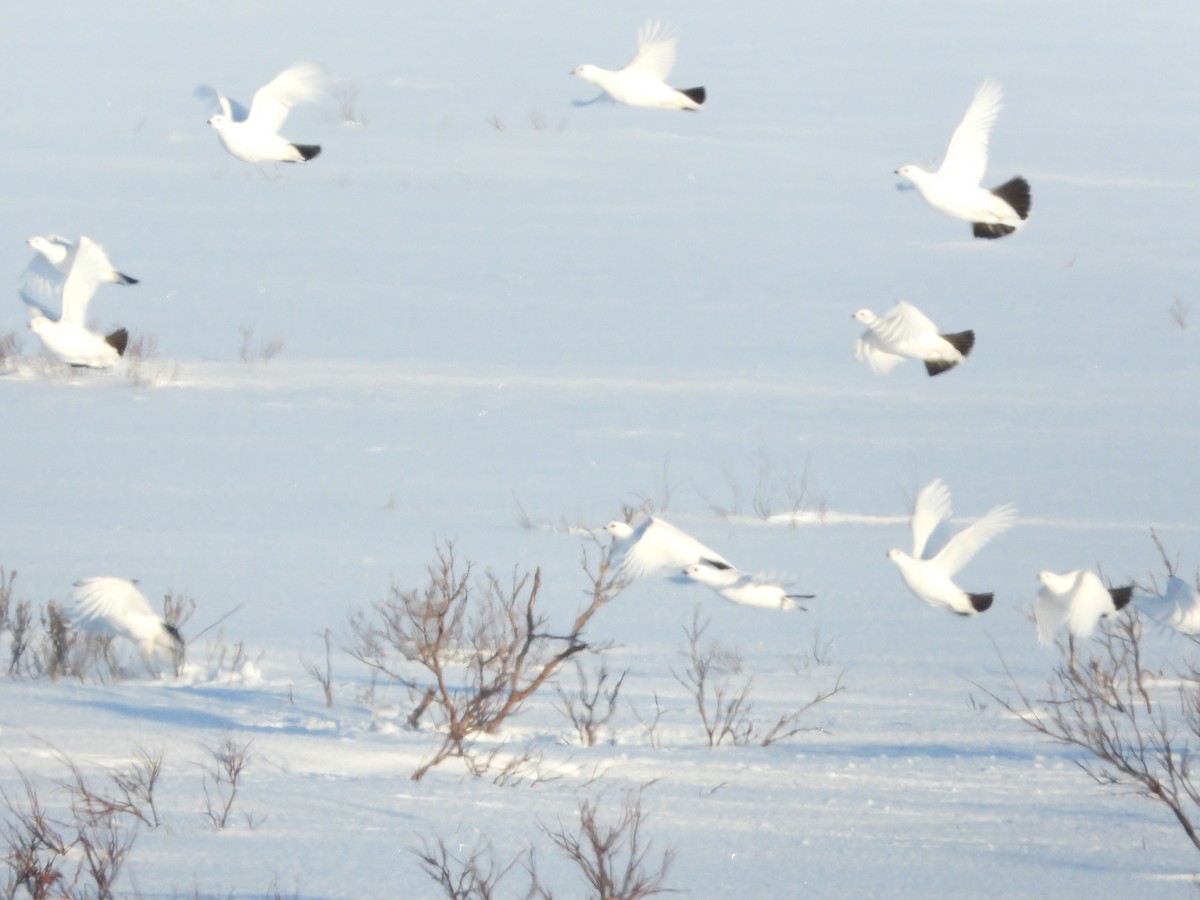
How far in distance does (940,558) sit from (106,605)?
287 cm

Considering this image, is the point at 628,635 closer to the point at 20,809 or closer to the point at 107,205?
the point at 20,809

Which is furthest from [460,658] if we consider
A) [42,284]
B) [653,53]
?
[653,53]

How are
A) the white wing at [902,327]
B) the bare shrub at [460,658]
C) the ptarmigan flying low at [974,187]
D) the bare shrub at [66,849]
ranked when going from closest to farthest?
the bare shrub at [66,849] → the bare shrub at [460,658] → the white wing at [902,327] → the ptarmigan flying low at [974,187]

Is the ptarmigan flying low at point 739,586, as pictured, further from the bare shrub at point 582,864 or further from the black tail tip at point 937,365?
the black tail tip at point 937,365

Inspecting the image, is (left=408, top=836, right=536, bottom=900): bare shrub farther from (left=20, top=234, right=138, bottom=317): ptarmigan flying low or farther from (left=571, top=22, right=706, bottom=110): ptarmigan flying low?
(left=571, top=22, right=706, bottom=110): ptarmigan flying low

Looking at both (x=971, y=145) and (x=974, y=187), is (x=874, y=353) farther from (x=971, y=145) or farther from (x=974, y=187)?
(x=971, y=145)

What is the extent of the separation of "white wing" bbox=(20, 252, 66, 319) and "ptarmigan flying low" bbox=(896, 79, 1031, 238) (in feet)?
11.6

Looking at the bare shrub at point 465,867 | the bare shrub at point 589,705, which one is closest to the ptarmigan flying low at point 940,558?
the bare shrub at point 589,705

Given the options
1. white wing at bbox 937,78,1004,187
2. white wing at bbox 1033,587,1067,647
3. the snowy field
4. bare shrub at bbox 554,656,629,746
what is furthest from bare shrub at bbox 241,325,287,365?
white wing at bbox 1033,587,1067,647

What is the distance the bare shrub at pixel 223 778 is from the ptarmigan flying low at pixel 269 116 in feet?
8.57

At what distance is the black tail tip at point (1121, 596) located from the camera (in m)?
5.50

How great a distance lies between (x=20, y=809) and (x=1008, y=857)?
2962 millimetres

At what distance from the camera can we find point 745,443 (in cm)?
1448

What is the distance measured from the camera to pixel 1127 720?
7207 millimetres
